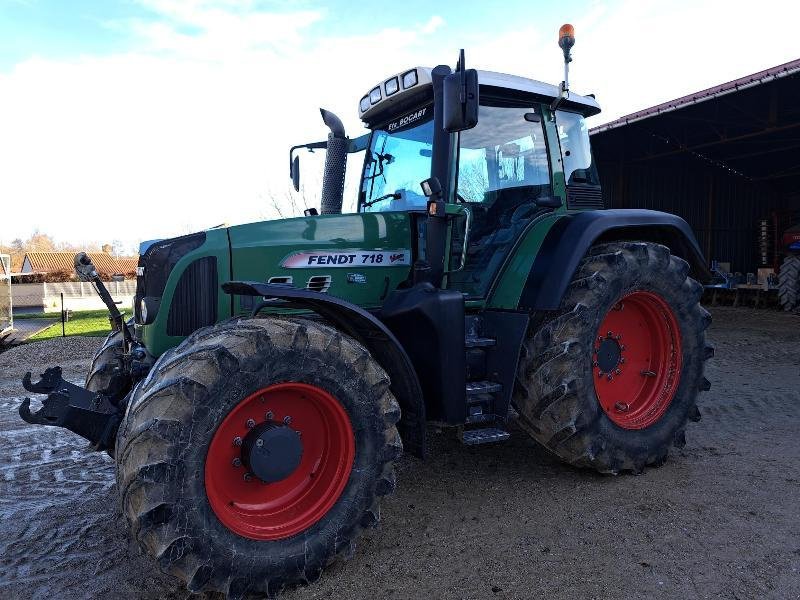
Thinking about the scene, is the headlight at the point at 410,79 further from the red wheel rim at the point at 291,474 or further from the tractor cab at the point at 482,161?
the red wheel rim at the point at 291,474

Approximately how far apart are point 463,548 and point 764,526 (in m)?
1.58

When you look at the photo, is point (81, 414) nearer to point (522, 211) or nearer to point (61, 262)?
point (522, 211)

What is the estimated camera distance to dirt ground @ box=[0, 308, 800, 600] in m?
2.68

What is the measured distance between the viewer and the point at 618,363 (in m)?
4.08

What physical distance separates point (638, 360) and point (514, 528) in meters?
1.68

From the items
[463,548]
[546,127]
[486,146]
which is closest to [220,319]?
[463,548]

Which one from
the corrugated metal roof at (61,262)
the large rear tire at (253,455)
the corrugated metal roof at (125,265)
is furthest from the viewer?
the corrugated metal roof at (61,262)

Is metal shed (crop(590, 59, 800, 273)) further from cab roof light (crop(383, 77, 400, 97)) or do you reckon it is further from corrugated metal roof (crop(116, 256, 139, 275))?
corrugated metal roof (crop(116, 256, 139, 275))

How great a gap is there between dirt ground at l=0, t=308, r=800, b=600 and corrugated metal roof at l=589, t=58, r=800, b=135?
6995 mm

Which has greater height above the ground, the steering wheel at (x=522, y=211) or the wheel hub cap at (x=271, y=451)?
the steering wheel at (x=522, y=211)

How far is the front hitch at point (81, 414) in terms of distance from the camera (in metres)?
2.79

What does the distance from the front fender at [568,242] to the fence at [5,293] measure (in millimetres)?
14814

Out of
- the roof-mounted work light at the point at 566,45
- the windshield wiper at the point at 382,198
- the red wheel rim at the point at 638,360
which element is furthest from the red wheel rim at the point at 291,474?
the roof-mounted work light at the point at 566,45

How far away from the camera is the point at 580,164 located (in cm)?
439
